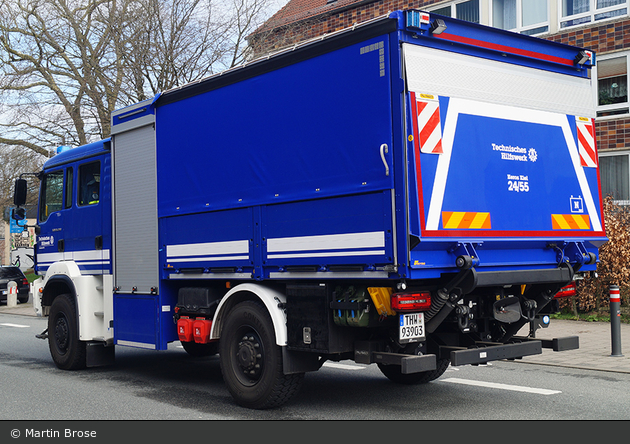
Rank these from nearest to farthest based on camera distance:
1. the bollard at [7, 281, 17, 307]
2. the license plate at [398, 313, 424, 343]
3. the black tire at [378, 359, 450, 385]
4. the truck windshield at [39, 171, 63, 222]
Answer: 1. the license plate at [398, 313, 424, 343]
2. the black tire at [378, 359, 450, 385]
3. the truck windshield at [39, 171, 63, 222]
4. the bollard at [7, 281, 17, 307]

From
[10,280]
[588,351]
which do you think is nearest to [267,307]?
[588,351]

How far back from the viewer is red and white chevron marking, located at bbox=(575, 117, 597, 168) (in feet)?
23.1

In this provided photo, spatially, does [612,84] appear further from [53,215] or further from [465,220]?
[465,220]

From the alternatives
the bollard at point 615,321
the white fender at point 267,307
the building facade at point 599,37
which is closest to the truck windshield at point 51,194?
the white fender at point 267,307

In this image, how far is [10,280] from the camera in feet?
84.8

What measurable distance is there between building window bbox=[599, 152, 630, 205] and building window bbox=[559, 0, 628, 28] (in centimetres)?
353

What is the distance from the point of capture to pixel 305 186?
21.0 feet

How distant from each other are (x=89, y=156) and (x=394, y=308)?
5.51 m

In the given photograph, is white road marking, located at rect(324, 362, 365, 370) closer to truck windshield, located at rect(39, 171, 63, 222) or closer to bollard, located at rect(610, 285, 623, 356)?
bollard, located at rect(610, 285, 623, 356)

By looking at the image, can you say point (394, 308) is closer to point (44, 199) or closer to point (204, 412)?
point (204, 412)

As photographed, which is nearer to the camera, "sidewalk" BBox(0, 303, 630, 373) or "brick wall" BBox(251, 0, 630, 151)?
"sidewalk" BBox(0, 303, 630, 373)

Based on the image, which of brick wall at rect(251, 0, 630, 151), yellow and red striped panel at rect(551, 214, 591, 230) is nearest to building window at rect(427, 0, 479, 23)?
brick wall at rect(251, 0, 630, 151)

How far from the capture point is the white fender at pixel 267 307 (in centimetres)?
640
